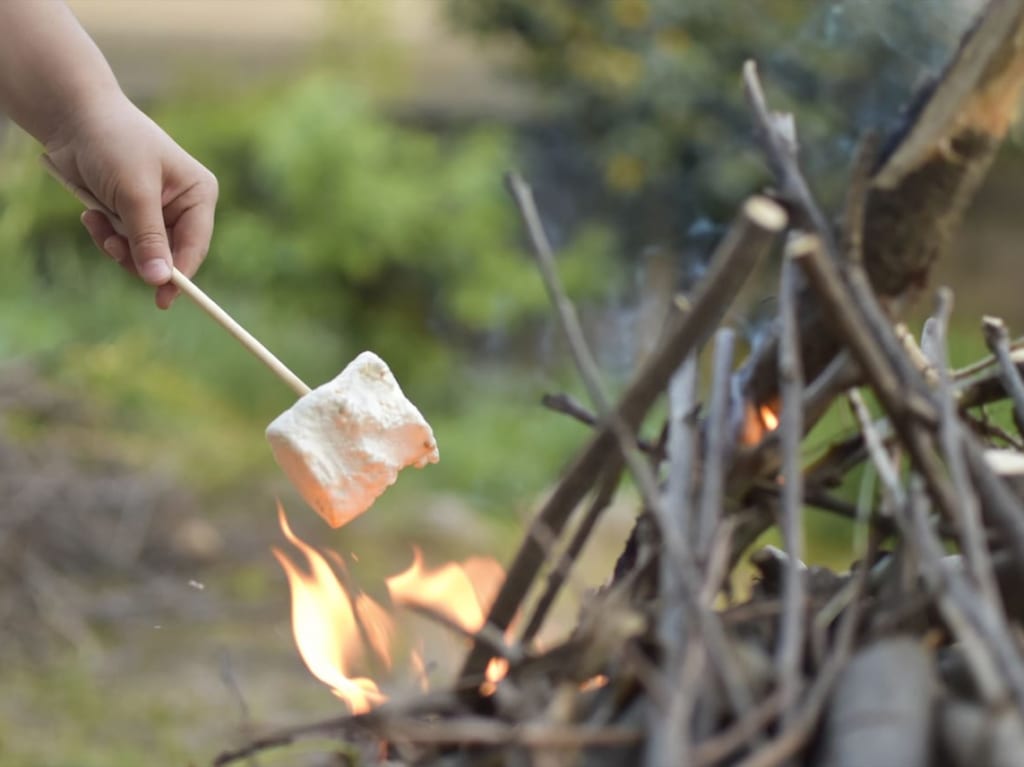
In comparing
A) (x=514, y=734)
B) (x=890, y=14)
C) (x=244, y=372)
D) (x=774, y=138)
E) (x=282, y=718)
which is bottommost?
(x=244, y=372)

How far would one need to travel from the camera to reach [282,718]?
2.23m

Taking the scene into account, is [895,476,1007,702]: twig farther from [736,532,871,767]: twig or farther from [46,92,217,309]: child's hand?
[46,92,217,309]: child's hand

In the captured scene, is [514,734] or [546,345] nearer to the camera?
[514,734]

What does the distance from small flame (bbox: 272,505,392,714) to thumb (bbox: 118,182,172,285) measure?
226mm

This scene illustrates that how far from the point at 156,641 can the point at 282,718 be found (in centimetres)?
40

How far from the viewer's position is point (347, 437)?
2.91 ft

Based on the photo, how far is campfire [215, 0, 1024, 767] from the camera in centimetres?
53

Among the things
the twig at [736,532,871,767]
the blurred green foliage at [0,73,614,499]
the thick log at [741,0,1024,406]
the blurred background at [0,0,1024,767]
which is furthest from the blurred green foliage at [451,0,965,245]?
the twig at [736,532,871,767]

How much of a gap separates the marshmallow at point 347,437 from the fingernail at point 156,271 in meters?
0.19

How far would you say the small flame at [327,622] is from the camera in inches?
35.9

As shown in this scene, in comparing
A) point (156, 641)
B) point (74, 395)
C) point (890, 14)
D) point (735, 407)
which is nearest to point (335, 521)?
point (735, 407)

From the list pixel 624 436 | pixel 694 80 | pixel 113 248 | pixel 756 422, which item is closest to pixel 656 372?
pixel 624 436

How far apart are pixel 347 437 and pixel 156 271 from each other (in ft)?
0.79

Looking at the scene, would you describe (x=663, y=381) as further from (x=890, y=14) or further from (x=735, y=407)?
(x=890, y=14)
